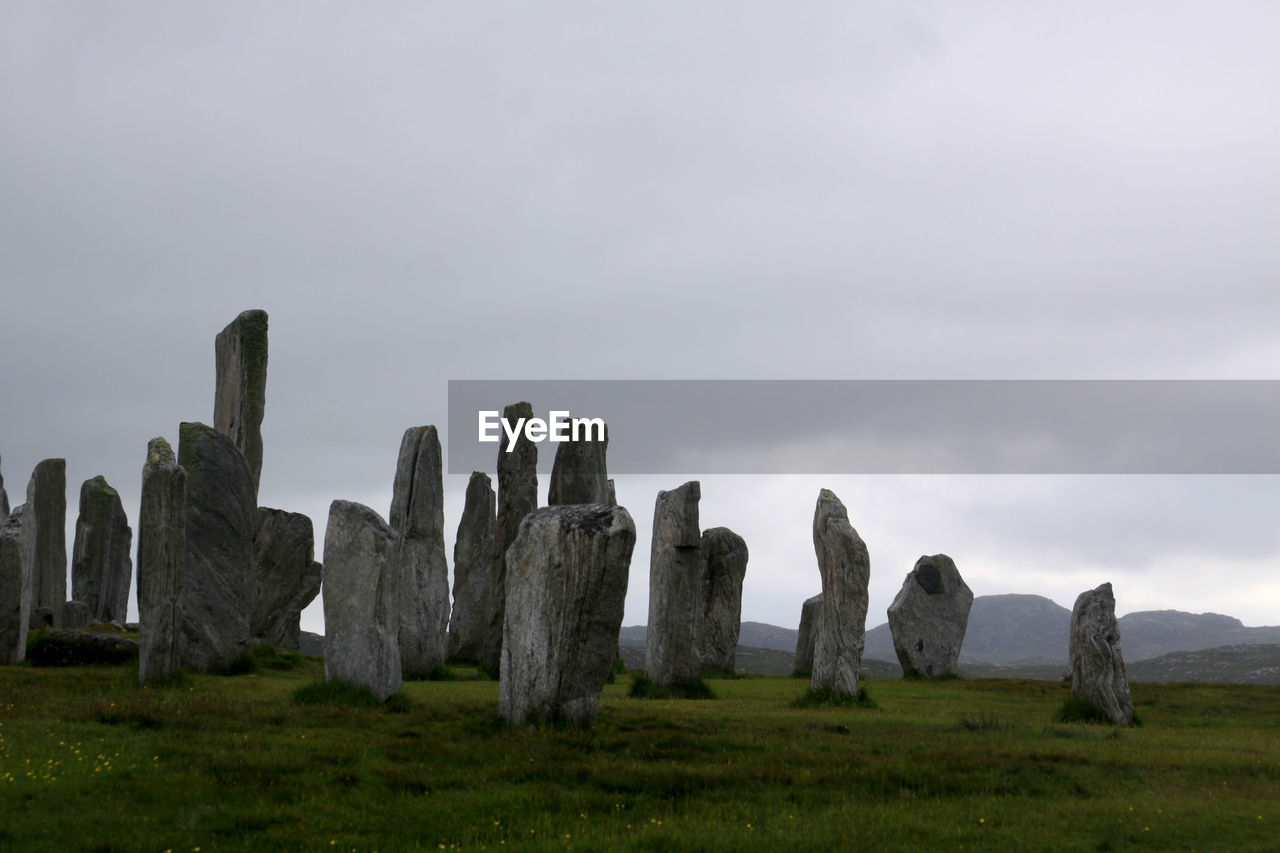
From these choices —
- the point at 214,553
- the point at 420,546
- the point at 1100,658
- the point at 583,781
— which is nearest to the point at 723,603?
the point at 420,546

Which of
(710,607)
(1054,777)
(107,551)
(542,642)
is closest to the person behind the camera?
(1054,777)

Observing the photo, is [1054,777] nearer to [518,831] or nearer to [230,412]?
[518,831]

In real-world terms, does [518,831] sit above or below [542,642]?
below

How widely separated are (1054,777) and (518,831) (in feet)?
20.7

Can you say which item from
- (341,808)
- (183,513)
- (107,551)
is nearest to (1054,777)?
(341,808)

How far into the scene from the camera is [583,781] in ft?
38.4

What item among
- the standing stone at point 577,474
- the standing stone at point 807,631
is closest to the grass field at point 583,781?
the standing stone at point 577,474

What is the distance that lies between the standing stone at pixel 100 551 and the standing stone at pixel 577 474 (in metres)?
19.3

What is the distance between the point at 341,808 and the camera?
10336mm

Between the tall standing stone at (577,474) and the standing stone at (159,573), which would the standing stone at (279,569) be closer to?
the tall standing stone at (577,474)

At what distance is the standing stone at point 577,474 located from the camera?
27016 millimetres

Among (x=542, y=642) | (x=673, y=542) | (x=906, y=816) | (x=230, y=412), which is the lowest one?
(x=906, y=816)

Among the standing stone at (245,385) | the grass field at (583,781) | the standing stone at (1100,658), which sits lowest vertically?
the grass field at (583,781)

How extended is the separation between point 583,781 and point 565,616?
10.4 ft
